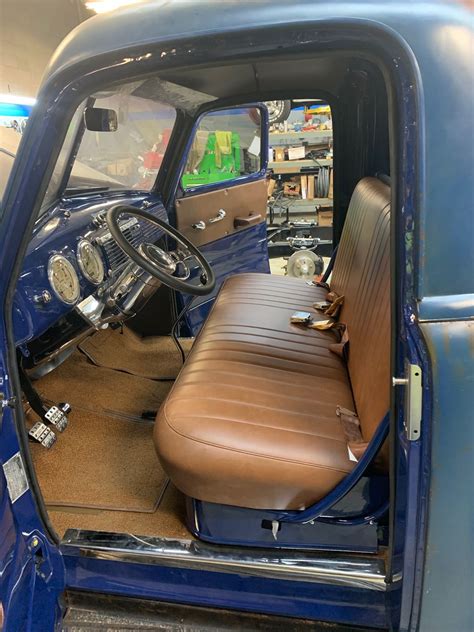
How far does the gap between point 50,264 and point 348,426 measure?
0.99 metres

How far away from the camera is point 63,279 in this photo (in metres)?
1.52

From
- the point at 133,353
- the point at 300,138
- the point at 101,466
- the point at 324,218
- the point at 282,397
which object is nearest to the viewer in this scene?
the point at 282,397

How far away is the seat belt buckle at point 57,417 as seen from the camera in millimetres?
1822

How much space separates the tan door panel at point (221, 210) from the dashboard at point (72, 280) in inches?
25.4

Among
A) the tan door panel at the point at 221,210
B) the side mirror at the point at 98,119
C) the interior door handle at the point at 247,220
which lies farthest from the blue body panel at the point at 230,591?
the interior door handle at the point at 247,220

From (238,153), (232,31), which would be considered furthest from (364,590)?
(238,153)

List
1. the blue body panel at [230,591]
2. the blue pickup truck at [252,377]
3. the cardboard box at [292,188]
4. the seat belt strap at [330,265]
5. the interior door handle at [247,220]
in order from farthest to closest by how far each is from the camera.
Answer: the cardboard box at [292,188] < the interior door handle at [247,220] < the seat belt strap at [330,265] < the blue body panel at [230,591] < the blue pickup truck at [252,377]

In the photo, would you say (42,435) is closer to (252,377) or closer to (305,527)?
(252,377)

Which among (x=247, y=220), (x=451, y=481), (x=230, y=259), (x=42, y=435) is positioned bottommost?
(x=42, y=435)

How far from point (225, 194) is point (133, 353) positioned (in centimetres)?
113

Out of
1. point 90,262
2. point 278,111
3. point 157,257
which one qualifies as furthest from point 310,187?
point 90,262

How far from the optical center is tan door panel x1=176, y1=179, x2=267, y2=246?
2.71m

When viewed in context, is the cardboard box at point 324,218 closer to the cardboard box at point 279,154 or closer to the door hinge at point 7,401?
the cardboard box at point 279,154

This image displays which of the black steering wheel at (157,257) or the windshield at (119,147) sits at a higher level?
the windshield at (119,147)
